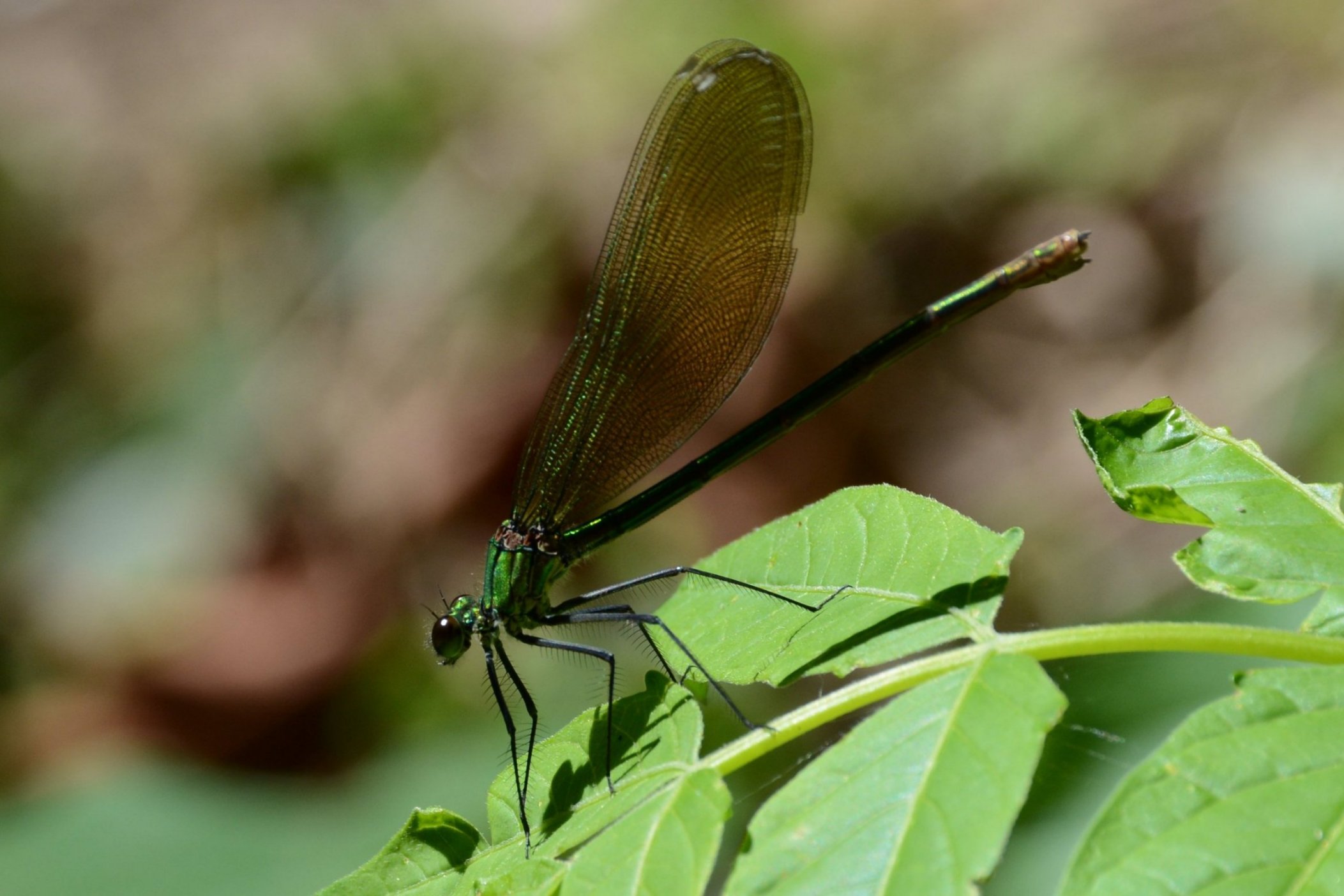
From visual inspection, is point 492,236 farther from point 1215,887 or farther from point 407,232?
point 1215,887

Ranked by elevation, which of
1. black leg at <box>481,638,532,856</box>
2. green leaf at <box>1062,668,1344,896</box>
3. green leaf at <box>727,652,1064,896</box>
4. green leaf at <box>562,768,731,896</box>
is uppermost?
black leg at <box>481,638,532,856</box>

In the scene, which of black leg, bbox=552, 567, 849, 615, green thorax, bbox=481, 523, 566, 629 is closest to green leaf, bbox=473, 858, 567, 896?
black leg, bbox=552, 567, 849, 615

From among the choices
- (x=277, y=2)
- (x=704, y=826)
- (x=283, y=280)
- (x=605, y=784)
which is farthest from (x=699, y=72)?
(x=277, y=2)

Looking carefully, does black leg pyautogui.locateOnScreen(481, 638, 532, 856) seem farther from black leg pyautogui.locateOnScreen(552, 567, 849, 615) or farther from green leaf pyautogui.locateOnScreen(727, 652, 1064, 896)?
green leaf pyautogui.locateOnScreen(727, 652, 1064, 896)

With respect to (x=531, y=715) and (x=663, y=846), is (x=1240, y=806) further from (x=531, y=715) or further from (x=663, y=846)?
(x=531, y=715)

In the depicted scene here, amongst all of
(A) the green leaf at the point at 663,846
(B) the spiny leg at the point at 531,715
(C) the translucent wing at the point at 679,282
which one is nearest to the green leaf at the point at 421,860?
(B) the spiny leg at the point at 531,715

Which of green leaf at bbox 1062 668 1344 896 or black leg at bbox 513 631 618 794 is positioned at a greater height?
A: black leg at bbox 513 631 618 794
